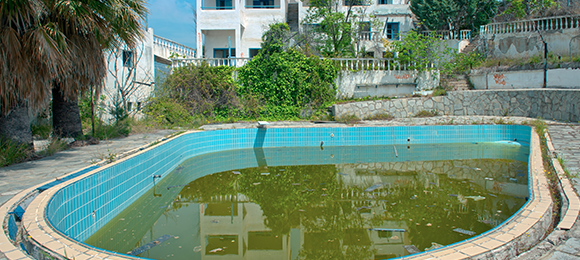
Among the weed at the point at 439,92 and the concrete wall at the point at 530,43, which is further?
the concrete wall at the point at 530,43

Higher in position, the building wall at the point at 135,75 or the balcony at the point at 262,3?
the balcony at the point at 262,3

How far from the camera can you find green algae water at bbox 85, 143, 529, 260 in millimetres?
4363

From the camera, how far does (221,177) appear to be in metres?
7.91

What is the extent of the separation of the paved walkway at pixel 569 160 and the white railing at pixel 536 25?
8.40 m

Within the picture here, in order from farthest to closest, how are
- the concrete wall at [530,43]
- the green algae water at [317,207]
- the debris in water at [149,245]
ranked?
1. the concrete wall at [530,43]
2. the green algae water at [317,207]
3. the debris in water at [149,245]

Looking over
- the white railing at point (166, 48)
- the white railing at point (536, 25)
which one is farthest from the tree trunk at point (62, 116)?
the white railing at point (536, 25)

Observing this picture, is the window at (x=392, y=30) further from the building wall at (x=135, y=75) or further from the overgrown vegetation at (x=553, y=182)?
the overgrown vegetation at (x=553, y=182)

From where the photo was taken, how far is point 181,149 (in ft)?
31.9

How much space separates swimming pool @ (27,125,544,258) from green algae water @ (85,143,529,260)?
0.24 meters

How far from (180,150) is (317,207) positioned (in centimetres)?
514

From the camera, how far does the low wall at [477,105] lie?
44.8 feet

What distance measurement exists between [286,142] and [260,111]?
→ 3974mm

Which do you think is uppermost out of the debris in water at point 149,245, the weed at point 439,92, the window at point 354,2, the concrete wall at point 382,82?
the window at point 354,2

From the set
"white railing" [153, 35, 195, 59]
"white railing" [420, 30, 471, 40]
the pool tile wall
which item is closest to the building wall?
"white railing" [153, 35, 195, 59]
